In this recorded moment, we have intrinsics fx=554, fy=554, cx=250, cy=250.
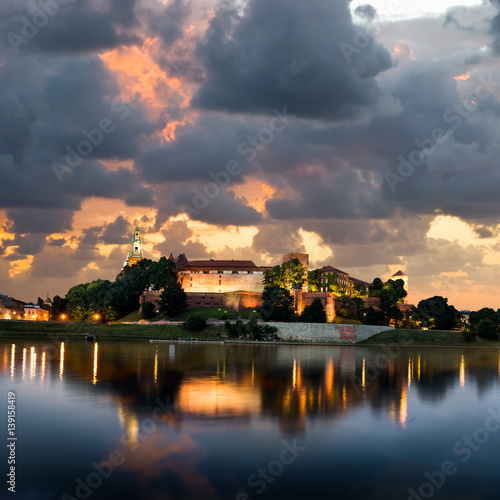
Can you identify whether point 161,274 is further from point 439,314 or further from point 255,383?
point 255,383

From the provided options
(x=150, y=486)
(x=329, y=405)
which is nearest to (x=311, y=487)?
(x=150, y=486)

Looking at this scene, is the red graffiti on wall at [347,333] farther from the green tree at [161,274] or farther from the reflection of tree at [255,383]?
the green tree at [161,274]

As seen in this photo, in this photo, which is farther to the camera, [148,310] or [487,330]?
[148,310]

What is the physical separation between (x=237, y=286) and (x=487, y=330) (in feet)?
154

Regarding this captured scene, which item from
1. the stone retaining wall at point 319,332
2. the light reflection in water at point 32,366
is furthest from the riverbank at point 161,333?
the light reflection in water at point 32,366

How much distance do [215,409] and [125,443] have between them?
6044 mm

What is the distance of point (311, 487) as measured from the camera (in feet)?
40.3

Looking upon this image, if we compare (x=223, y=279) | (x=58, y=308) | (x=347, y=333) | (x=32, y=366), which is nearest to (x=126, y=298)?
(x=58, y=308)

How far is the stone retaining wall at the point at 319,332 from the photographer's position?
80.2m

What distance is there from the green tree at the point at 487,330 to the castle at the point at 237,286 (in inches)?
760

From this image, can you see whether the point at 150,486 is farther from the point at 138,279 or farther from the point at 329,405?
the point at 138,279

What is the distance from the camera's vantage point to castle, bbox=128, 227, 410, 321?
3775 inches

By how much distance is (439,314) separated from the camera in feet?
331

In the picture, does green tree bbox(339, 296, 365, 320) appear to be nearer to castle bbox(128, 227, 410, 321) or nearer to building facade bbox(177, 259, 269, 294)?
castle bbox(128, 227, 410, 321)
